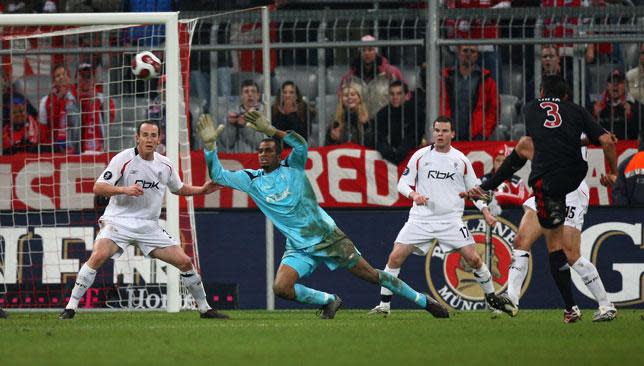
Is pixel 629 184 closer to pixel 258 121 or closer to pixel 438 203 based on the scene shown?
pixel 438 203

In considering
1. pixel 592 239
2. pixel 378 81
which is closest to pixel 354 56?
pixel 378 81

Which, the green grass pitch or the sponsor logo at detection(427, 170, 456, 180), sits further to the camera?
the sponsor logo at detection(427, 170, 456, 180)

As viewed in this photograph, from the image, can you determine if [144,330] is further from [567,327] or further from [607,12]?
[607,12]

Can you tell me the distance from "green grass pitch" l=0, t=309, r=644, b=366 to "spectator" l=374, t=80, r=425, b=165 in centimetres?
343

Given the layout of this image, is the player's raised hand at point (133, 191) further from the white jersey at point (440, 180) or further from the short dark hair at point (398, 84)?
the short dark hair at point (398, 84)

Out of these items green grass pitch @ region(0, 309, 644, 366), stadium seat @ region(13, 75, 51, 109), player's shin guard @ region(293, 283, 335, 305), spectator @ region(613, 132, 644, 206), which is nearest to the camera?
green grass pitch @ region(0, 309, 644, 366)

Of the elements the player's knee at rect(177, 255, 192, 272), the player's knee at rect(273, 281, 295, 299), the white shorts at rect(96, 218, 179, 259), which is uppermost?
the white shorts at rect(96, 218, 179, 259)

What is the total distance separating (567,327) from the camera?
11.3m

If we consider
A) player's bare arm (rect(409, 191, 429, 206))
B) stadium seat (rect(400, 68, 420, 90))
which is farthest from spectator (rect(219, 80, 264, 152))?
player's bare arm (rect(409, 191, 429, 206))

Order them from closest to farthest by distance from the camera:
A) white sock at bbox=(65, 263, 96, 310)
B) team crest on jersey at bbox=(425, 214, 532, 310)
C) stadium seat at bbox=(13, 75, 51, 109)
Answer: white sock at bbox=(65, 263, 96, 310)
team crest on jersey at bbox=(425, 214, 532, 310)
stadium seat at bbox=(13, 75, 51, 109)

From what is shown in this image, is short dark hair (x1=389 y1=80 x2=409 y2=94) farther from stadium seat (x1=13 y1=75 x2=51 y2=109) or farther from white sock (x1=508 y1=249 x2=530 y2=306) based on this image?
stadium seat (x1=13 y1=75 x2=51 y2=109)

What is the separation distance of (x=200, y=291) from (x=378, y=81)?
13.9ft

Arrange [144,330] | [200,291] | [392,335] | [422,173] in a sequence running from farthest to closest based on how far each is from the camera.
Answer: [422,173], [200,291], [144,330], [392,335]

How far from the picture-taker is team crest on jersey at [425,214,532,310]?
16.2 m
